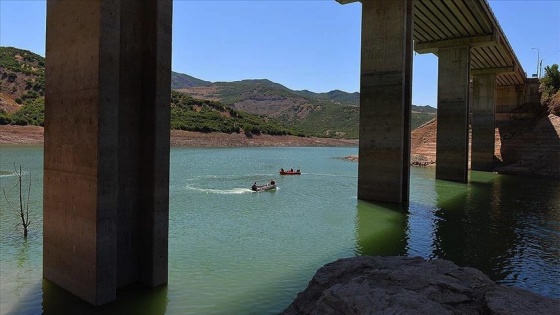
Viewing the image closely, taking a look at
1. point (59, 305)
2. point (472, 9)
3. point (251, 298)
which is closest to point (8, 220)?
point (59, 305)

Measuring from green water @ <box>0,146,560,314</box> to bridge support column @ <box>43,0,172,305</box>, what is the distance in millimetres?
694

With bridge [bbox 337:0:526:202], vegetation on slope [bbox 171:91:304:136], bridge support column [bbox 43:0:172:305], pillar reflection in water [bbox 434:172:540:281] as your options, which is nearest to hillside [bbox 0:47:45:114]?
vegetation on slope [bbox 171:91:304:136]

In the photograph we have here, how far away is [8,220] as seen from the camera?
1478 cm

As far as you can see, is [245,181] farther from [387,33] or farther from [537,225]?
[537,225]

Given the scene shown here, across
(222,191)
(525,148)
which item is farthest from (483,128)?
(222,191)

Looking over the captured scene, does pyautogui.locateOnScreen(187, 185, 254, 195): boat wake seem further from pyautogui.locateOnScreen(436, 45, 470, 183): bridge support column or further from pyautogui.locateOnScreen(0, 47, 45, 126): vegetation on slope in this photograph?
pyautogui.locateOnScreen(0, 47, 45, 126): vegetation on slope

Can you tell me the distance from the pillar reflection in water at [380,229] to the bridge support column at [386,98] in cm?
134

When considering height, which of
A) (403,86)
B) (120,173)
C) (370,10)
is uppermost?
(370,10)

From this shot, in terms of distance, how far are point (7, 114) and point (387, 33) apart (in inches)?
2699

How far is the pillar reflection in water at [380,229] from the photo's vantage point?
1314 cm

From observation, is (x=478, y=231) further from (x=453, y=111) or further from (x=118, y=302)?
(x=453, y=111)

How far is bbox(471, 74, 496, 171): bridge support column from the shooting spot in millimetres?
47156

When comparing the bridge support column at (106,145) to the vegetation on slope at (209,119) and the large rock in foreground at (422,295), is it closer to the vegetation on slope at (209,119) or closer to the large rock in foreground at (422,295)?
the large rock in foreground at (422,295)

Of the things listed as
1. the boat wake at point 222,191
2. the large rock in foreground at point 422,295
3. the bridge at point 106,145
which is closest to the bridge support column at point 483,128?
the boat wake at point 222,191
